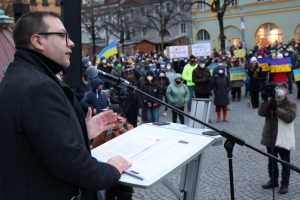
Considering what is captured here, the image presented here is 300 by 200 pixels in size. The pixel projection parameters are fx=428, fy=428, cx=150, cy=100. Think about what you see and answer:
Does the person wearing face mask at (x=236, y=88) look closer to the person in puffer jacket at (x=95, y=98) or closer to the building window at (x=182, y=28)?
the person in puffer jacket at (x=95, y=98)

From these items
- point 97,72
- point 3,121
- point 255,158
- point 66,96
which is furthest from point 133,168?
point 255,158

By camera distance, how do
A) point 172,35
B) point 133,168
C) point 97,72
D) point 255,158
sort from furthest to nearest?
point 172,35 → point 255,158 → point 97,72 → point 133,168

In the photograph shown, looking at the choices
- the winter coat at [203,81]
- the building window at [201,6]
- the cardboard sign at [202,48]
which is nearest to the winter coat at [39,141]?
the winter coat at [203,81]

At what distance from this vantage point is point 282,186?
6297 millimetres

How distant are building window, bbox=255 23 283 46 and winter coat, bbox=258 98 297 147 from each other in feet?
139

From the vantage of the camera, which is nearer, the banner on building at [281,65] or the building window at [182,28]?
the banner on building at [281,65]

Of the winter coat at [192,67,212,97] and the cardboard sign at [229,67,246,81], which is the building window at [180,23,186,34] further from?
the winter coat at [192,67,212,97]

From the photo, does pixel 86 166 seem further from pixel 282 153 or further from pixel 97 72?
pixel 282 153

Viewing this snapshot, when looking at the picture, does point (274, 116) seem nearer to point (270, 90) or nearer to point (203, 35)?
point (270, 90)

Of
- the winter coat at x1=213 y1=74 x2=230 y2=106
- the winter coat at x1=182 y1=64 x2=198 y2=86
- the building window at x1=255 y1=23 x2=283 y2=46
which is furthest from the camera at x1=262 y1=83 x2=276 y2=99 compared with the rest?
the building window at x1=255 y1=23 x2=283 y2=46

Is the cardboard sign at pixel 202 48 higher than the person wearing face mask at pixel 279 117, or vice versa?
the cardboard sign at pixel 202 48

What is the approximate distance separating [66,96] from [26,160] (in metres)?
0.36

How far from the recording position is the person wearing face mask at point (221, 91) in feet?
42.1

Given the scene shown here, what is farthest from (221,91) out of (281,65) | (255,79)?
(281,65)
